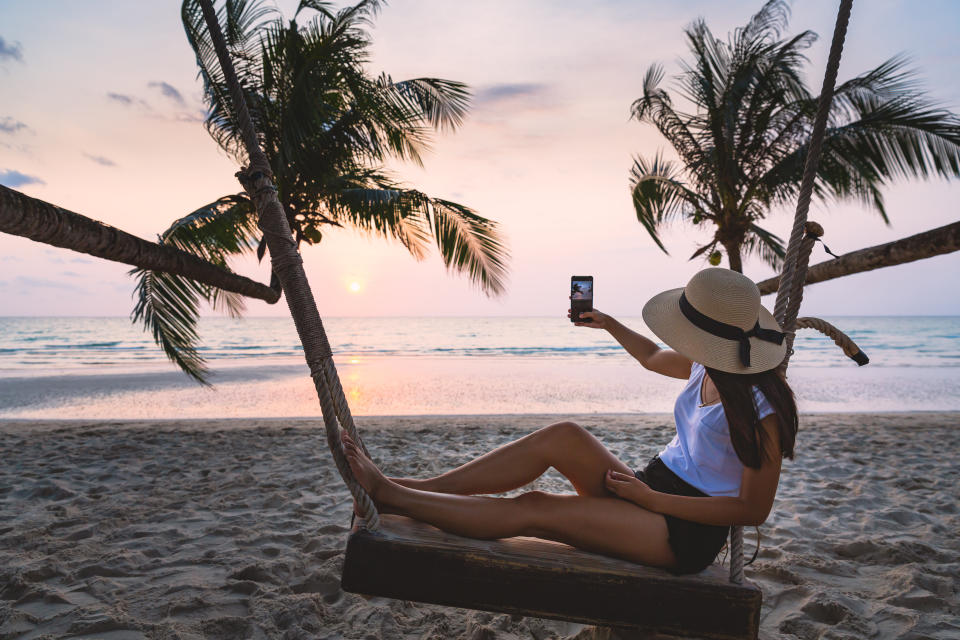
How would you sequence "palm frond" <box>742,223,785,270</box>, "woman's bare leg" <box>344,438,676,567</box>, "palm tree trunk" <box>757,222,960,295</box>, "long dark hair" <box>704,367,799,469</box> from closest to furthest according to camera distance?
"long dark hair" <box>704,367,799,469</box>
"woman's bare leg" <box>344,438,676,567</box>
"palm tree trunk" <box>757,222,960,295</box>
"palm frond" <box>742,223,785,270</box>

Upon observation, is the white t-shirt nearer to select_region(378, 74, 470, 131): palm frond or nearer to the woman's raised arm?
the woman's raised arm

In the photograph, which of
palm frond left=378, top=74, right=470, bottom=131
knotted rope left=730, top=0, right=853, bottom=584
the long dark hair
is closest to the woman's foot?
the long dark hair

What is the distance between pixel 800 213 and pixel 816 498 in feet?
8.42

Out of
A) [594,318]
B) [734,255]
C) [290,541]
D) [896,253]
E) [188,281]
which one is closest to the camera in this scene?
[594,318]

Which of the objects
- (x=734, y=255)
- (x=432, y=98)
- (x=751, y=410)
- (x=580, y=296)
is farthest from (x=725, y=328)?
(x=734, y=255)

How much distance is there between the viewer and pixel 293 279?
1.76 metres

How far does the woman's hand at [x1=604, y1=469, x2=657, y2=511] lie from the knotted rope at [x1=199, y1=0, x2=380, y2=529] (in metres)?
0.72

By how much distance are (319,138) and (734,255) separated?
463 centimetres

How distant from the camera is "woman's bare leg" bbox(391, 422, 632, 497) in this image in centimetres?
169

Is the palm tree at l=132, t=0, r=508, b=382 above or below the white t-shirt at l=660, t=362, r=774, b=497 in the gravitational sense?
above

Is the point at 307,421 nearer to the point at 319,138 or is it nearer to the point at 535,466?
the point at 319,138

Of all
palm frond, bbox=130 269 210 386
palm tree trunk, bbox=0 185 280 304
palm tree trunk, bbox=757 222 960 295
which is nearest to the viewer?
palm tree trunk, bbox=0 185 280 304

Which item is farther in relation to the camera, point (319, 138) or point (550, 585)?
point (319, 138)

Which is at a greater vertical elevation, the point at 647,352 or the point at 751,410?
the point at 647,352
